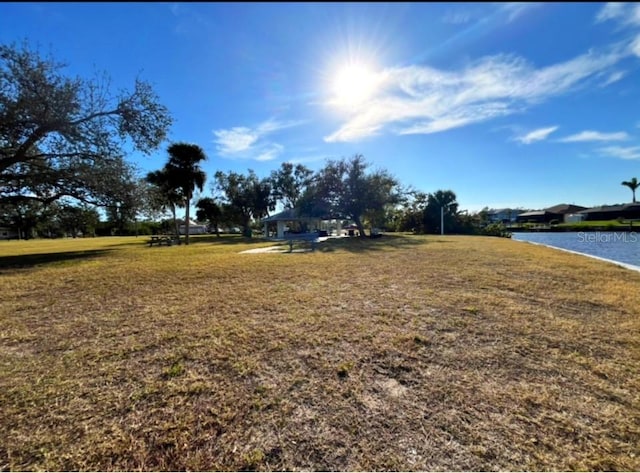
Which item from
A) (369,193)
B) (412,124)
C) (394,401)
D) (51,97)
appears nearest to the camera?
(394,401)

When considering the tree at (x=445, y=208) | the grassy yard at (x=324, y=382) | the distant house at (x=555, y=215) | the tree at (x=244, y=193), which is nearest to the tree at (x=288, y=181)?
the tree at (x=244, y=193)

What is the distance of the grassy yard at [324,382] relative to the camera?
1828mm

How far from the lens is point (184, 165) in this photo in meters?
24.1

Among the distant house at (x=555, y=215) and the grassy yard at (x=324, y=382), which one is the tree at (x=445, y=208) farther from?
the distant house at (x=555, y=215)

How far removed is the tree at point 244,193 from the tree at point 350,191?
16942mm

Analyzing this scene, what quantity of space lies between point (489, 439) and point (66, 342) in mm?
4568

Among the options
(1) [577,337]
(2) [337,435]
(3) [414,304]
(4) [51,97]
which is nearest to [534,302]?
(1) [577,337]

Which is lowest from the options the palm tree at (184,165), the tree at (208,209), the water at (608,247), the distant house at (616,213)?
the water at (608,247)

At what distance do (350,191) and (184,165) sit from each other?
13.7m

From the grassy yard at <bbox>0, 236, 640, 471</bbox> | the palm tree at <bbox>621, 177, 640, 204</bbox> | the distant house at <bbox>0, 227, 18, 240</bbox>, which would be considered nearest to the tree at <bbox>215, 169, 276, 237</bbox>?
the grassy yard at <bbox>0, 236, 640, 471</bbox>

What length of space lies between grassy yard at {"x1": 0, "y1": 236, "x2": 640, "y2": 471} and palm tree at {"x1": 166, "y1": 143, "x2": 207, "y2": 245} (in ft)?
66.1

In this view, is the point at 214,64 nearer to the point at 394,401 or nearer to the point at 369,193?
the point at 394,401

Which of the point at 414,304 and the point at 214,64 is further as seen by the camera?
the point at 414,304

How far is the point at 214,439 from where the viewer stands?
76.5 inches
